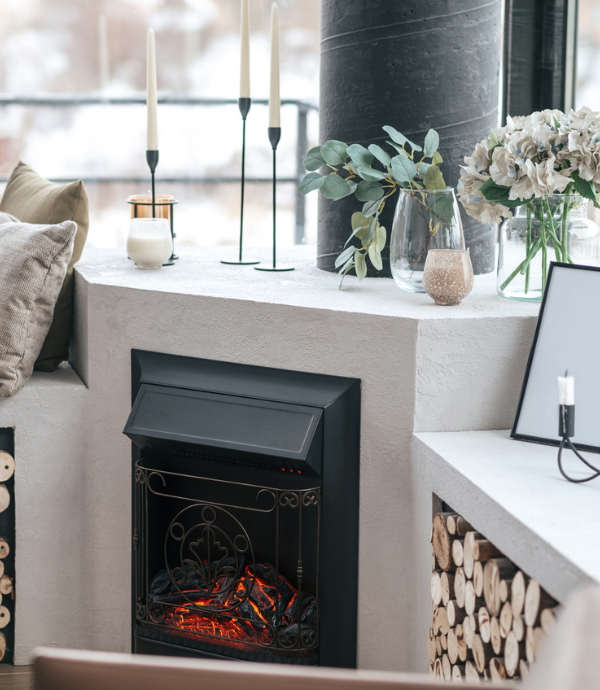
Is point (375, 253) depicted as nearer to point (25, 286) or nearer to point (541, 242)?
point (541, 242)

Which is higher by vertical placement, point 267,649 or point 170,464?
point 170,464

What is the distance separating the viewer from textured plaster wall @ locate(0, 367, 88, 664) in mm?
2152

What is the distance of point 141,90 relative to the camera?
512 centimetres

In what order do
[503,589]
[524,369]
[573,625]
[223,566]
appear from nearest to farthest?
1. [573,625]
2. [503,589]
3. [524,369]
4. [223,566]

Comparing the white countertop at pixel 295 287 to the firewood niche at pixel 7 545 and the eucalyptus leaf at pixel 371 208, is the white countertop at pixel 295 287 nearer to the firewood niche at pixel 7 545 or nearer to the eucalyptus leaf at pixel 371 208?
the eucalyptus leaf at pixel 371 208

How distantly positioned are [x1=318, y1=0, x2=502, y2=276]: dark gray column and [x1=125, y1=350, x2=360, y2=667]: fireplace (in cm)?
61

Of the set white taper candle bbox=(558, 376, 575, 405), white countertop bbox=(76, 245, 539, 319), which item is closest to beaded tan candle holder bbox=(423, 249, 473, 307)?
white countertop bbox=(76, 245, 539, 319)

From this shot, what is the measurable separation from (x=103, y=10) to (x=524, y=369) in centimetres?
406

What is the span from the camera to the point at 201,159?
5.11 m

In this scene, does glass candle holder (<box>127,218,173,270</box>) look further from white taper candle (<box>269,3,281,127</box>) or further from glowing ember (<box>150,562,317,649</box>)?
glowing ember (<box>150,562,317,649</box>)

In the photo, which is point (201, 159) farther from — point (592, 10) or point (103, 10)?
point (592, 10)

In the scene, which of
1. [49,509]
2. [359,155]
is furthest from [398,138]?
[49,509]

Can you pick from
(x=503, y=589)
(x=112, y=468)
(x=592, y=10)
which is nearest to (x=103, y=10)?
(x=592, y=10)

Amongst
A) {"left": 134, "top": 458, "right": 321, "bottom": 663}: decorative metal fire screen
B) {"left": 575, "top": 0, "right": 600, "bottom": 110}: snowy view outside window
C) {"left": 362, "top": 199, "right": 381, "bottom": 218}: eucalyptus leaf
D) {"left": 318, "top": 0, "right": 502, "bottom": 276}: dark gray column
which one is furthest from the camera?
{"left": 575, "top": 0, "right": 600, "bottom": 110}: snowy view outside window
